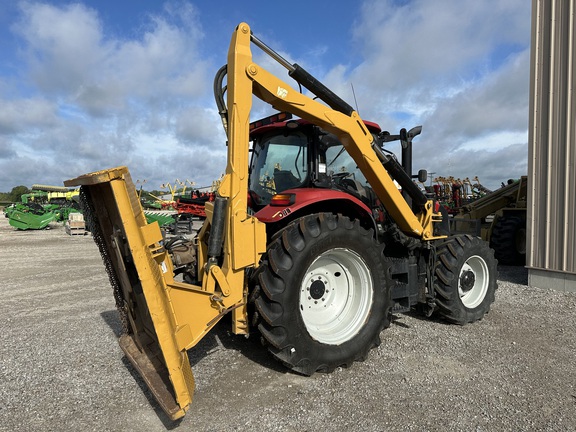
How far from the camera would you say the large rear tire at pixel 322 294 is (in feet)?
10.1

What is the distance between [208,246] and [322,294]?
1239 millimetres

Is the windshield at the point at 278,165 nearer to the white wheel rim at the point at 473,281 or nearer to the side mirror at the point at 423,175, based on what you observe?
the side mirror at the point at 423,175

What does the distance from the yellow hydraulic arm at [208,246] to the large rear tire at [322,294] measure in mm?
241

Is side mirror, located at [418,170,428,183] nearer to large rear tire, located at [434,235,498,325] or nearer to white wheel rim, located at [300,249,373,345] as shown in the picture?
large rear tire, located at [434,235,498,325]

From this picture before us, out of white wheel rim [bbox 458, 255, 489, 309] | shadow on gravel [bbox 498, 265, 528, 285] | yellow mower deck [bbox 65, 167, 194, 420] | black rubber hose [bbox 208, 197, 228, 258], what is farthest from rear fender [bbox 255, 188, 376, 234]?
shadow on gravel [bbox 498, 265, 528, 285]

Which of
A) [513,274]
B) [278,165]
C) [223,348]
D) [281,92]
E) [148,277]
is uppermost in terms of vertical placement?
[281,92]

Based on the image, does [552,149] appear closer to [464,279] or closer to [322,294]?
[464,279]

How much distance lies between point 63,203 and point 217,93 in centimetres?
2660

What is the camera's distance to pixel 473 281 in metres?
4.86

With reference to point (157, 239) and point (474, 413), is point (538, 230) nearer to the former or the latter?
point (474, 413)

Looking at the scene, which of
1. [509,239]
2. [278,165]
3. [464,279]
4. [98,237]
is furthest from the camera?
[509,239]

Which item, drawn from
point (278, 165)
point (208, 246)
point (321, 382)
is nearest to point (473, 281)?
point (321, 382)

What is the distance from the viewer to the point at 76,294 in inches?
259

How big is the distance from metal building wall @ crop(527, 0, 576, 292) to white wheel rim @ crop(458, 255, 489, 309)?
2.41 metres
